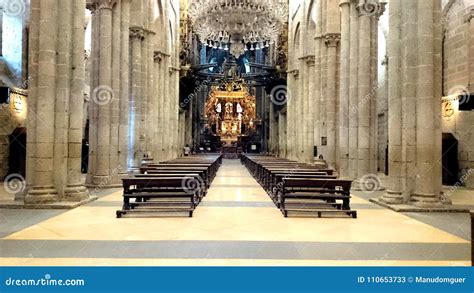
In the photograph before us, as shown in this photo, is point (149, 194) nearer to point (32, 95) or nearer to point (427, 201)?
point (32, 95)

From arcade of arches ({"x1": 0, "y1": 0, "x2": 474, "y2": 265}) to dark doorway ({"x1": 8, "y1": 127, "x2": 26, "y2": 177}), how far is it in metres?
0.05

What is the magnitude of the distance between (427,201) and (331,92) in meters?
10.3

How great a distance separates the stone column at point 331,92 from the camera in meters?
19.1

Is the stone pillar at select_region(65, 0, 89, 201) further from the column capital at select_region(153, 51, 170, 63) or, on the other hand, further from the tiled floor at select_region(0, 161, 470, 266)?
the column capital at select_region(153, 51, 170, 63)

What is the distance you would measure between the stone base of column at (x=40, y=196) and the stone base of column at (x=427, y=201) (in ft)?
31.3

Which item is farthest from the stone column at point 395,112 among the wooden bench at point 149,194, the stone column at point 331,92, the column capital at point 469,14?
the stone column at point 331,92

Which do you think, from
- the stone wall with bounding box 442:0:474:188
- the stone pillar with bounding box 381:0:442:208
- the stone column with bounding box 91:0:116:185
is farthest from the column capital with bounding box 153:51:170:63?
the stone pillar with bounding box 381:0:442:208

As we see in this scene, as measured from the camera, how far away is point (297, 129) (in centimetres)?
2742

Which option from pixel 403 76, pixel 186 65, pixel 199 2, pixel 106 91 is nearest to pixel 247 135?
pixel 186 65

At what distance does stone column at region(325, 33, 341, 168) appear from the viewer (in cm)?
1906

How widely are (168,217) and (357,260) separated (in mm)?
4682

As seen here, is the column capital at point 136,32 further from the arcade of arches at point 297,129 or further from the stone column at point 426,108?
the stone column at point 426,108

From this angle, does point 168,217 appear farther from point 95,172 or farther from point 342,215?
point 95,172

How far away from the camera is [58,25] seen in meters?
10.5
